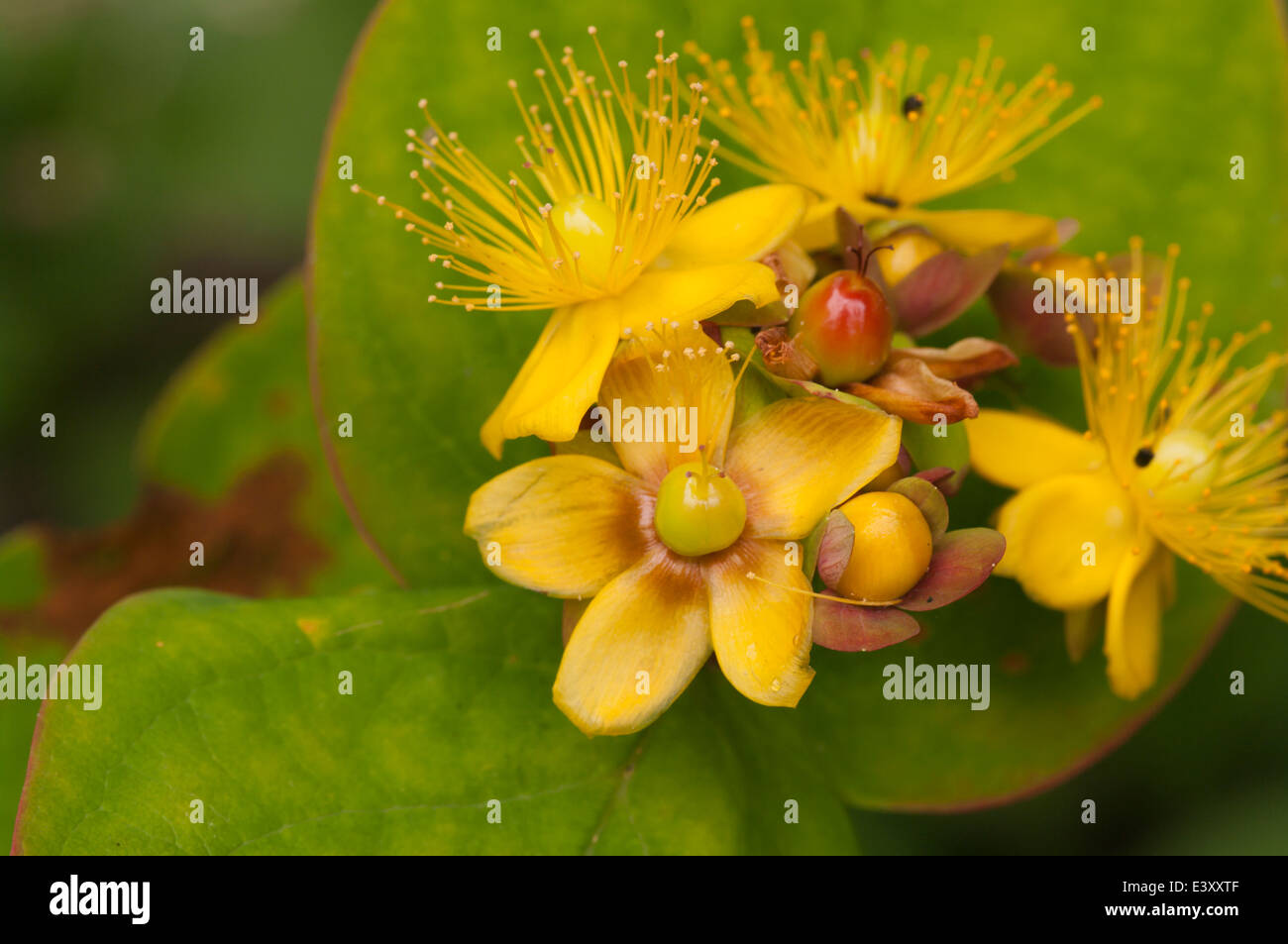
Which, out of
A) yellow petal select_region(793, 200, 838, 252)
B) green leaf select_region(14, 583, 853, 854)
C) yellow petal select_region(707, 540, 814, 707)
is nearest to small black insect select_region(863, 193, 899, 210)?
yellow petal select_region(793, 200, 838, 252)

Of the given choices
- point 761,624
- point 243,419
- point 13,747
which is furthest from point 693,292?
point 13,747

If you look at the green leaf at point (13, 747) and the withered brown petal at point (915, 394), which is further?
the green leaf at point (13, 747)

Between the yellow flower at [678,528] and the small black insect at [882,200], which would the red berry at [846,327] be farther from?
the small black insect at [882,200]

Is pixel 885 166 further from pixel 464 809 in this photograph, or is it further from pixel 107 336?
pixel 107 336

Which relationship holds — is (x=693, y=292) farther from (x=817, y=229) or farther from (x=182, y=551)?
(x=182, y=551)

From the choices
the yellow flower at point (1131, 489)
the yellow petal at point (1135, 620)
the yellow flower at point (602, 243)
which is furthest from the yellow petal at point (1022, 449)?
the yellow flower at point (602, 243)

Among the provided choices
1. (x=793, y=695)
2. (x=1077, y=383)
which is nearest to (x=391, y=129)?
(x=793, y=695)

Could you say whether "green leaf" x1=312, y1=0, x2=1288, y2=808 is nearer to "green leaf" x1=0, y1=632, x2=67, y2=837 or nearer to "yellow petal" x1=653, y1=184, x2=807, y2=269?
"yellow petal" x1=653, y1=184, x2=807, y2=269
